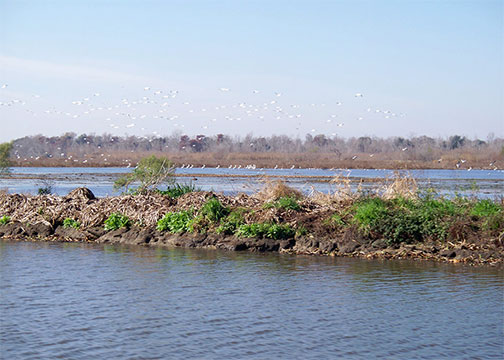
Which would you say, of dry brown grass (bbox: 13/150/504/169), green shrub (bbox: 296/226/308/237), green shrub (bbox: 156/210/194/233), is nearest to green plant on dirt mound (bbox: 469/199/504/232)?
green shrub (bbox: 296/226/308/237)

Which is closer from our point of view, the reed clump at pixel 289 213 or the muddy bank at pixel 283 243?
the muddy bank at pixel 283 243

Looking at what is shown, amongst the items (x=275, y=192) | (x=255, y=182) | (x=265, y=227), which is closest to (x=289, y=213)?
(x=265, y=227)

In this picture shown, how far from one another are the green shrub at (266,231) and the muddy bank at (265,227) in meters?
0.03

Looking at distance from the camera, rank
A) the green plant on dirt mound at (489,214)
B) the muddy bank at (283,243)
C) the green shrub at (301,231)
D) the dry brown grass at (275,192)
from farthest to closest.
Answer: the dry brown grass at (275,192) → the green shrub at (301,231) → the green plant on dirt mound at (489,214) → the muddy bank at (283,243)

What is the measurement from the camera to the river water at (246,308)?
987 cm

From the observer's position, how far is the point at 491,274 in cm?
1506

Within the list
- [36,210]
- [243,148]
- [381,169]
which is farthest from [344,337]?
[243,148]

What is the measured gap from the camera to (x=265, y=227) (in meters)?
19.0

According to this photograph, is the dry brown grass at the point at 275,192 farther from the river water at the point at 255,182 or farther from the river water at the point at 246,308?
the river water at the point at 246,308

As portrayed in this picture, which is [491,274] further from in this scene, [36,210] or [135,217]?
[36,210]

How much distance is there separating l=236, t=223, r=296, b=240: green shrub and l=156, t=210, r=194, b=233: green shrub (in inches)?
65.4

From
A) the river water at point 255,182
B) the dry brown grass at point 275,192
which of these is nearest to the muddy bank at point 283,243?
the dry brown grass at point 275,192

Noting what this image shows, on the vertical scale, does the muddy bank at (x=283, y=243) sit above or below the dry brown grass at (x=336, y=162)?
below

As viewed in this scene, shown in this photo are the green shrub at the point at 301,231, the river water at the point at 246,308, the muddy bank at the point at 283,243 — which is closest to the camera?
the river water at the point at 246,308
